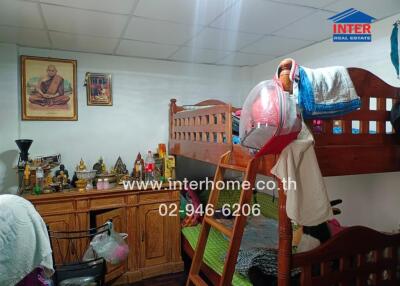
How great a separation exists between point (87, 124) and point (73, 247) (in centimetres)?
134

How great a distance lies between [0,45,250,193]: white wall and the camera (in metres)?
2.72

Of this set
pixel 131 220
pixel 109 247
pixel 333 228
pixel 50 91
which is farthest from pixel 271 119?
pixel 50 91

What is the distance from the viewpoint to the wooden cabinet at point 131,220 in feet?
8.19

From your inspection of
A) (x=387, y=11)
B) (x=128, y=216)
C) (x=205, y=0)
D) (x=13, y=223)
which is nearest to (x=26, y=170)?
(x=128, y=216)

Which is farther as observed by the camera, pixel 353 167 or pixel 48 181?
pixel 48 181

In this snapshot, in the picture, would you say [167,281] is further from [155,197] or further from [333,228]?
[333,228]

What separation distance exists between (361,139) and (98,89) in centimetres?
273

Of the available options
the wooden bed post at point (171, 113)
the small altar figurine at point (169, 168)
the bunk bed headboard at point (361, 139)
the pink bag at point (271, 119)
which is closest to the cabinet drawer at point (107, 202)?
the small altar figurine at point (169, 168)

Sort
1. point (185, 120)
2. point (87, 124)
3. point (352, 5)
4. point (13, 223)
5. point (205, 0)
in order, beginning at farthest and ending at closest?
1. point (87, 124)
2. point (185, 120)
3. point (352, 5)
4. point (205, 0)
5. point (13, 223)

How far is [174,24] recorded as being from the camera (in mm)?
2213

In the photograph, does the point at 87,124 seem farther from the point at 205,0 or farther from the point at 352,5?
the point at 352,5

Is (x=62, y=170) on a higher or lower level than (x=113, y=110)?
lower

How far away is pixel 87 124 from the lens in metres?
3.09

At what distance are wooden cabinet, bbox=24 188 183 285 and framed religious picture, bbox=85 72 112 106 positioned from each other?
110cm
